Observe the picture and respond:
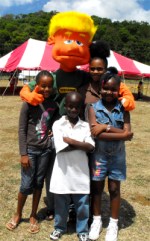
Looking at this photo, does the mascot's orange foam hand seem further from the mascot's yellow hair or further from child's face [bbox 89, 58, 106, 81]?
the mascot's yellow hair

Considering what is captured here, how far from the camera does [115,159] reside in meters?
2.71

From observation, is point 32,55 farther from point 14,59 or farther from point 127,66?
point 127,66

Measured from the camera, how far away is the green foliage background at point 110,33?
52731mm

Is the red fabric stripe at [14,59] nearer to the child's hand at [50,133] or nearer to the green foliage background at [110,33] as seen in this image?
the child's hand at [50,133]

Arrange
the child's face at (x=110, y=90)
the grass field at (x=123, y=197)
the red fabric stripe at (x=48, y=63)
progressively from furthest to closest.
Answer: the red fabric stripe at (x=48, y=63) → the grass field at (x=123, y=197) → the child's face at (x=110, y=90)

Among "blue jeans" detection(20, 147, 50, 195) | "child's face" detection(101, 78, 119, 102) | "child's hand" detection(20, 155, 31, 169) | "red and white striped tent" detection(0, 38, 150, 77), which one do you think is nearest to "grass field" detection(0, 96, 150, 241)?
"blue jeans" detection(20, 147, 50, 195)

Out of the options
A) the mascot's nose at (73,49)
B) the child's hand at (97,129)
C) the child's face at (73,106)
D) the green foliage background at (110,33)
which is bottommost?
the child's hand at (97,129)

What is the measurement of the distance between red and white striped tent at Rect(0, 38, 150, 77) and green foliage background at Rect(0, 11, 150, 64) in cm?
3594

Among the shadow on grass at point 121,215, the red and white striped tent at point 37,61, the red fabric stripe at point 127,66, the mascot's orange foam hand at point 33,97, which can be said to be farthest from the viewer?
the red fabric stripe at point 127,66

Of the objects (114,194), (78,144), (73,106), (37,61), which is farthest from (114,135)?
(37,61)

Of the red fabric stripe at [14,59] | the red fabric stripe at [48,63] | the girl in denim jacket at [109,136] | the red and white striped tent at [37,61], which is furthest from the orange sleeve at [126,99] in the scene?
the red fabric stripe at [14,59]

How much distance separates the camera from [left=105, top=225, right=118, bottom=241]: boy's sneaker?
280 cm

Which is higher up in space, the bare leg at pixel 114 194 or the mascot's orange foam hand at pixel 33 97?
the mascot's orange foam hand at pixel 33 97

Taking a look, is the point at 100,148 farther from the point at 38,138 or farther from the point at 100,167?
the point at 38,138
